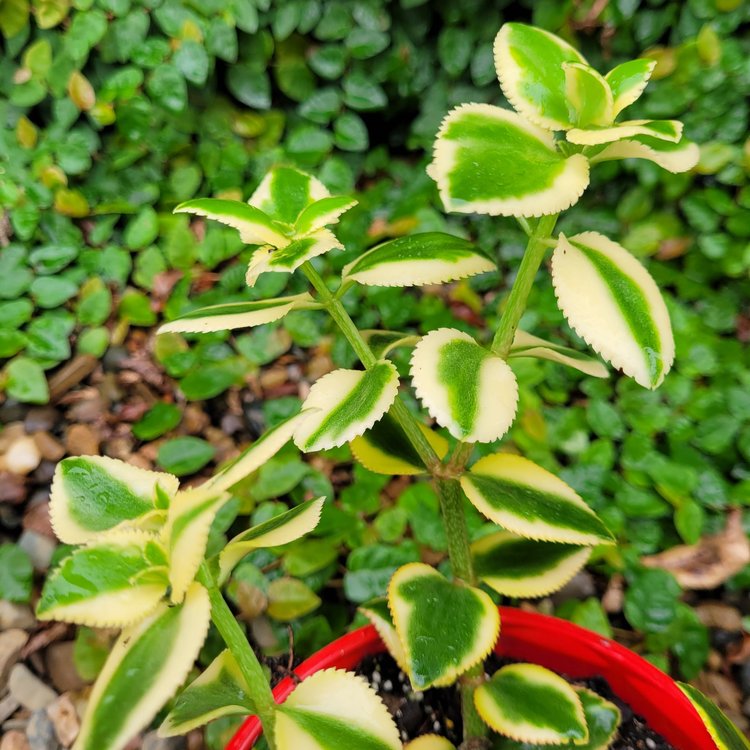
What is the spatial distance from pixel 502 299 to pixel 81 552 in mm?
1169

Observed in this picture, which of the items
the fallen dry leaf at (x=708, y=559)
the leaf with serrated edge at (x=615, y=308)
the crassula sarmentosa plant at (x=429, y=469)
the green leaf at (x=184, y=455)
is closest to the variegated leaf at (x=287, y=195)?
the crassula sarmentosa plant at (x=429, y=469)

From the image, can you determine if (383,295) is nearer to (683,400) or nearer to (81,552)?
(683,400)

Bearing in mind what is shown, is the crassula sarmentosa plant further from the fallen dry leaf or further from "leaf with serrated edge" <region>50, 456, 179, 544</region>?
the fallen dry leaf

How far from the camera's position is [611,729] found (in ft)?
2.40

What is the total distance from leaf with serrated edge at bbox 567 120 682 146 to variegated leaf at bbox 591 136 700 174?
0.03 metres

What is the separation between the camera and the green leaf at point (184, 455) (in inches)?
49.3

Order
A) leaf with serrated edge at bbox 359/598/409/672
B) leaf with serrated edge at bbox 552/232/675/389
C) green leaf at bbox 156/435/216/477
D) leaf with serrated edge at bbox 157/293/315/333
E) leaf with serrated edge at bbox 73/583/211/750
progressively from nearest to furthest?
leaf with serrated edge at bbox 73/583/211/750, leaf with serrated edge at bbox 552/232/675/389, leaf with serrated edge at bbox 157/293/315/333, leaf with serrated edge at bbox 359/598/409/672, green leaf at bbox 156/435/216/477

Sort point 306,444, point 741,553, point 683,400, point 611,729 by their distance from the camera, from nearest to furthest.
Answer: point 306,444
point 611,729
point 741,553
point 683,400

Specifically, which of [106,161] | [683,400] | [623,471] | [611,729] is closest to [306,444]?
[611,729]

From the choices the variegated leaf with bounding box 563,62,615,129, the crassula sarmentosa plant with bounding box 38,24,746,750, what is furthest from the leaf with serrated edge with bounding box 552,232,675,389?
the variegated leaf with bounding box 563,62,615,129

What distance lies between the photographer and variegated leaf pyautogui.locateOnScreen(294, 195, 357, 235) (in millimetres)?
617

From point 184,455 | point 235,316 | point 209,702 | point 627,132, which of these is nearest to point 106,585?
point 209,702

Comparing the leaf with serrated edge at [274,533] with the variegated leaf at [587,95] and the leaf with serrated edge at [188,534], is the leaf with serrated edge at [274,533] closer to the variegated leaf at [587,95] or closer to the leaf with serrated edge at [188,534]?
the leaf with serrated edge at [188,534]

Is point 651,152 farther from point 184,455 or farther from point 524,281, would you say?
point 184,455
